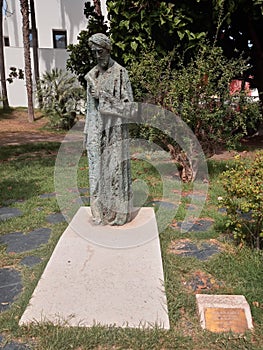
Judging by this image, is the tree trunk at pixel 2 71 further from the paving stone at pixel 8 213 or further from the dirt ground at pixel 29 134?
the paving stone at pixel 8 213

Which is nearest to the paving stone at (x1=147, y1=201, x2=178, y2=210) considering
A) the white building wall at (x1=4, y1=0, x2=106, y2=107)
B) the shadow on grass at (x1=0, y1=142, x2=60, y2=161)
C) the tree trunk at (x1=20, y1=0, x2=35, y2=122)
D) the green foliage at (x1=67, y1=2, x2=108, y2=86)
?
the shadow on grass at (x1=0, y1=142, x2=60, y2=161)

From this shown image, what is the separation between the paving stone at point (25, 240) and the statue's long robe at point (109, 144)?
0.69 metres

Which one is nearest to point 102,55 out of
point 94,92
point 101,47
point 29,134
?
point 101,47

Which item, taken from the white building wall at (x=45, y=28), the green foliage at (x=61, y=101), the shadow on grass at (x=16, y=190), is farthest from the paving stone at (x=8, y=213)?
the white building wall at (x=45, y=28)

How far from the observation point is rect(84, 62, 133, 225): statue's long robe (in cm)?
313

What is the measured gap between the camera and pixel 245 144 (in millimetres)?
9711

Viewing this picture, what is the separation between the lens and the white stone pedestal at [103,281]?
7.51 feet

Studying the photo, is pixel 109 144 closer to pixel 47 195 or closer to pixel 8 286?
pixel 8 286

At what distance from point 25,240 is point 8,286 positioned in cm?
Result: 89

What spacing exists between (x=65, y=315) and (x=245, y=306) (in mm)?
1312

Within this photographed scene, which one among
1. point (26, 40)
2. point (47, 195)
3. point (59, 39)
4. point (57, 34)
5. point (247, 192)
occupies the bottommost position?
point (47, 195)

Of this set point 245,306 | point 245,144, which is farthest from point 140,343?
point 245,144

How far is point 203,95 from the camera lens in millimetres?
5059

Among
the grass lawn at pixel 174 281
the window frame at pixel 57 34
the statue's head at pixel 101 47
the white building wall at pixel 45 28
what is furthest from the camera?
the window frame at pixel 57 34
